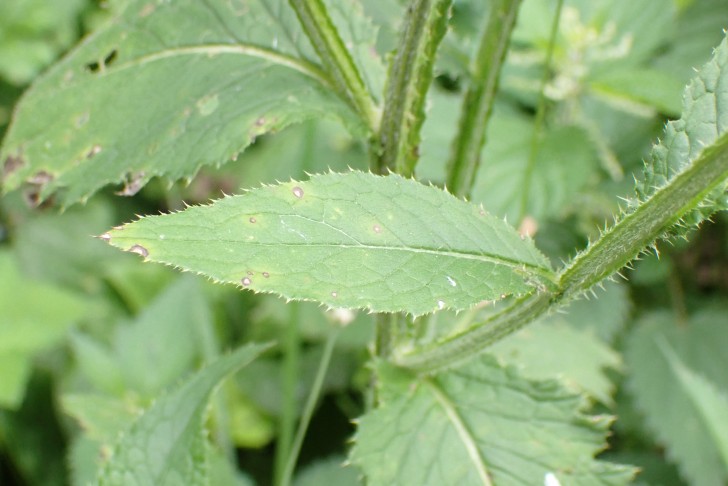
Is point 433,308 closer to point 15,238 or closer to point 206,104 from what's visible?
point 206,104

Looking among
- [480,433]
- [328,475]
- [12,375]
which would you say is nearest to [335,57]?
[480,433]

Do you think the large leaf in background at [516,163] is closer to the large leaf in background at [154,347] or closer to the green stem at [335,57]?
the large leaf in background at [154,347]

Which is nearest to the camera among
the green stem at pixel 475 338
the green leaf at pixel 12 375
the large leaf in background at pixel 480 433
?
the green stem at pixel 475 338

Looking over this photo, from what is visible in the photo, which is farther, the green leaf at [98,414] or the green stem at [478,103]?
the green leaf at [98,414]

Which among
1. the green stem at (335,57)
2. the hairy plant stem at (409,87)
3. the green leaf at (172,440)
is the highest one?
the green stem at (335,57)

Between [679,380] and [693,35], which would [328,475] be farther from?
[693,35]

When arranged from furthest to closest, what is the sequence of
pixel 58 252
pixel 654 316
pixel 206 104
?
pixel 58 252 < pixel 654 316 < pixel 206 104

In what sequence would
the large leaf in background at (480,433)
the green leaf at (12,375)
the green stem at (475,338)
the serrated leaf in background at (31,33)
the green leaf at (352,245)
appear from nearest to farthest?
the green leaf at (352,245) < the green stem at (475,338) < the large leaf in background at (480,433) < the green leaf at (12,375) < the serrated leaf in background at (31,33)

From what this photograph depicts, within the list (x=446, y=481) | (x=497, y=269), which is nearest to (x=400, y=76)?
(x=497, y=269)

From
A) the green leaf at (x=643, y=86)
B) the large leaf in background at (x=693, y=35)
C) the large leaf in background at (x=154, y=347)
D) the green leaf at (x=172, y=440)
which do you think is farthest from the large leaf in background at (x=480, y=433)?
the large leaf in background at (x=693, y=35)
